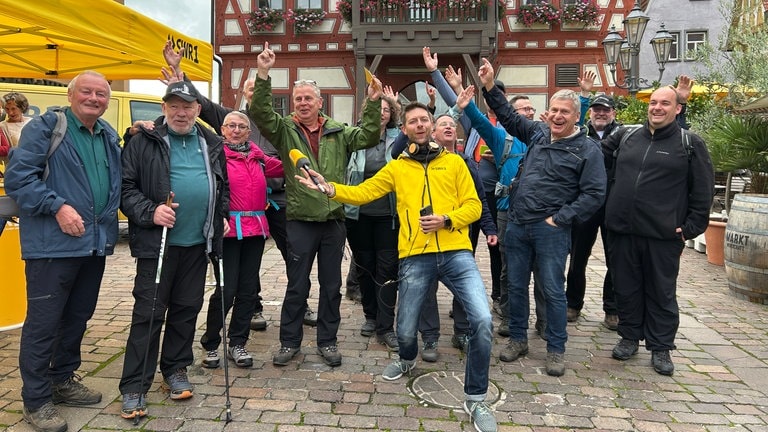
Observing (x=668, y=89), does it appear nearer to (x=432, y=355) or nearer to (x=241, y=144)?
(x=432, y=355)

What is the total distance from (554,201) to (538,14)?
49.1 feet

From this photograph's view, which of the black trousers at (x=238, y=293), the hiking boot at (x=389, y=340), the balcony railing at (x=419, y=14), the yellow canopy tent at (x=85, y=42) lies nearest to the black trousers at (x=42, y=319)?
the black trousers at (x=238, y=293)

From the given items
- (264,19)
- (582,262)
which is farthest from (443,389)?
(264,19)

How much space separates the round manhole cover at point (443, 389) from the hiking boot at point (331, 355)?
0.58 meters

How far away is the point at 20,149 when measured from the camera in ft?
10.0

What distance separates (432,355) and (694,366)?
1.97 metres

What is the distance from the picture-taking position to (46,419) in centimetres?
310

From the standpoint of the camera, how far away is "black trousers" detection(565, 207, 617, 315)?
16.8 ft

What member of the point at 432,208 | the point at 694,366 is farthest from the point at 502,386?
the point at 694,366

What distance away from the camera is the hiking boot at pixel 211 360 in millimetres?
4039

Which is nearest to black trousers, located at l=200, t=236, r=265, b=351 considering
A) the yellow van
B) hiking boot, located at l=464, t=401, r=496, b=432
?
hiking boot, located at l=464, t=401, r=496, b=432

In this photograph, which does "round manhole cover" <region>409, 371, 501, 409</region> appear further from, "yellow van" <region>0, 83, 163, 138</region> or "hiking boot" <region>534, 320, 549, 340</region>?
"yellow van" <region>0, 83, 163, 138</region>

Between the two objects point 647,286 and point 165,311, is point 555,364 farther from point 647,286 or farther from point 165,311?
point 165,311

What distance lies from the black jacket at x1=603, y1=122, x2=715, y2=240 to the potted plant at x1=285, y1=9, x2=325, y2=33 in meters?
15.3
